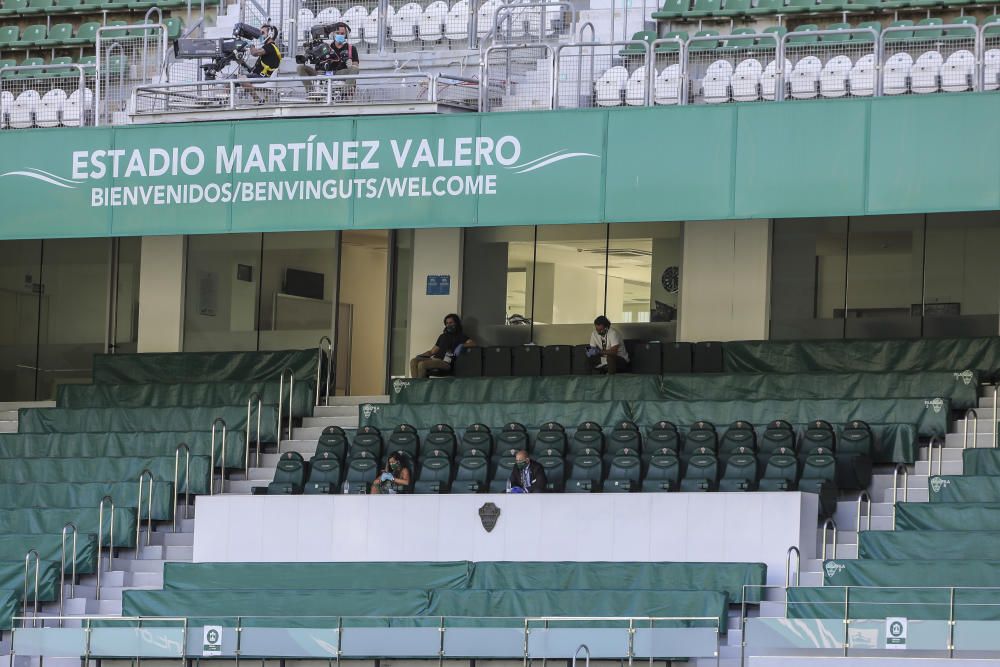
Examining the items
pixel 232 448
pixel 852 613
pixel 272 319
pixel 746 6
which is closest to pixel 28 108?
pixel 272 319

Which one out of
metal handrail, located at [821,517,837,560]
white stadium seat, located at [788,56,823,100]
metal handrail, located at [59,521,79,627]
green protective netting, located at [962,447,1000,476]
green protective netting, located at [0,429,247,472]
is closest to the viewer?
metal handrail, located at [821,517,837,560]

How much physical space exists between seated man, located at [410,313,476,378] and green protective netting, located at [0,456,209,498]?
13.2ft

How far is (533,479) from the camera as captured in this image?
19.4m

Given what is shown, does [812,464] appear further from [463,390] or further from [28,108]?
[28,108]

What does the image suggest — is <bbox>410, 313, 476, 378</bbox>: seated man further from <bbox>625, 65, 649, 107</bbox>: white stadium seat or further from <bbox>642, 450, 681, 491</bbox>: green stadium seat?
<bbox>642, 450, 681, 491</bbox>: green stadium seat

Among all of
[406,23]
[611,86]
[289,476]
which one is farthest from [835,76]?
[289,476]

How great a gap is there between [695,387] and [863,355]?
2283 mm

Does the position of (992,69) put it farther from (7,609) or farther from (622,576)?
(7,609)

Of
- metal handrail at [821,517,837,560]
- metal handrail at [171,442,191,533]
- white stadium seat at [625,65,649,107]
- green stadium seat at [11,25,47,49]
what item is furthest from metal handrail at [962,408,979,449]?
green stadium seat at [11,25,47,49]

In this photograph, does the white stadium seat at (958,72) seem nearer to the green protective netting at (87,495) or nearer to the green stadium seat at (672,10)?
the green stadium seat at (672,10)

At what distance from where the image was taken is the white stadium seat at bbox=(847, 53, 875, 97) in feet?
71.2

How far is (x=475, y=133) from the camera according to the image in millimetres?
21469

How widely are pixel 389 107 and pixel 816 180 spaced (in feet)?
17.3

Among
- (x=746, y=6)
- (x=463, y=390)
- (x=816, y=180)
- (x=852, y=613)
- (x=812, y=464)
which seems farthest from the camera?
(x=746, y=6)
